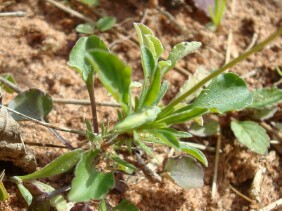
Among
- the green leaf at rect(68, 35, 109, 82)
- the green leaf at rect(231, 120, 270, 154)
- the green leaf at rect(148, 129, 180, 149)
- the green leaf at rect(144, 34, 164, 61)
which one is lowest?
the green leaf at rect(231, 120, 270, 154)

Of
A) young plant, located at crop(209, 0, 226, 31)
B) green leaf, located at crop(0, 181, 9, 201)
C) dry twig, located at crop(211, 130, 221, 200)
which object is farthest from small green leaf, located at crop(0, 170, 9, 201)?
young plant, located at crop(209, 0, 226, 31)

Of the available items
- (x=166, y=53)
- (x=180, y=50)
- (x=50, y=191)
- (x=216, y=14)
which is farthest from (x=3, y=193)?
(x=216, y=14)

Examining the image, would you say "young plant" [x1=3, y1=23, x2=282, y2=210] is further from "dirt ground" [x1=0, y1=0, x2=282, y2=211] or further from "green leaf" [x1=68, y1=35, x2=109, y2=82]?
"dirt ground" [x1=0, y1=0, x2=282, y2=211]

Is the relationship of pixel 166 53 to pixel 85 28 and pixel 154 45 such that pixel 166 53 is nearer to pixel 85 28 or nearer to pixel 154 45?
pixel 85 28

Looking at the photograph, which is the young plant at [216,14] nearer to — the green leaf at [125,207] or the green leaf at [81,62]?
the green leaf at [81,62]

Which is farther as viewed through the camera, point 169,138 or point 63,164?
point 63,164

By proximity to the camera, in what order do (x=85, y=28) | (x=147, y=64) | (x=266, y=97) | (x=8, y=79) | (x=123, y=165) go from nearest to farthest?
(x=147, y=64), (x=123, y=165), (x=8, y=79), (x=266, y=97), (x=85, y=28)

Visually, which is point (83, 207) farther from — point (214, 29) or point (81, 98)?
point (214, 29)

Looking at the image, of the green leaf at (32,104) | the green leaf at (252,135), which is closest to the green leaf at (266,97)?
the green leaf at (252,135)
